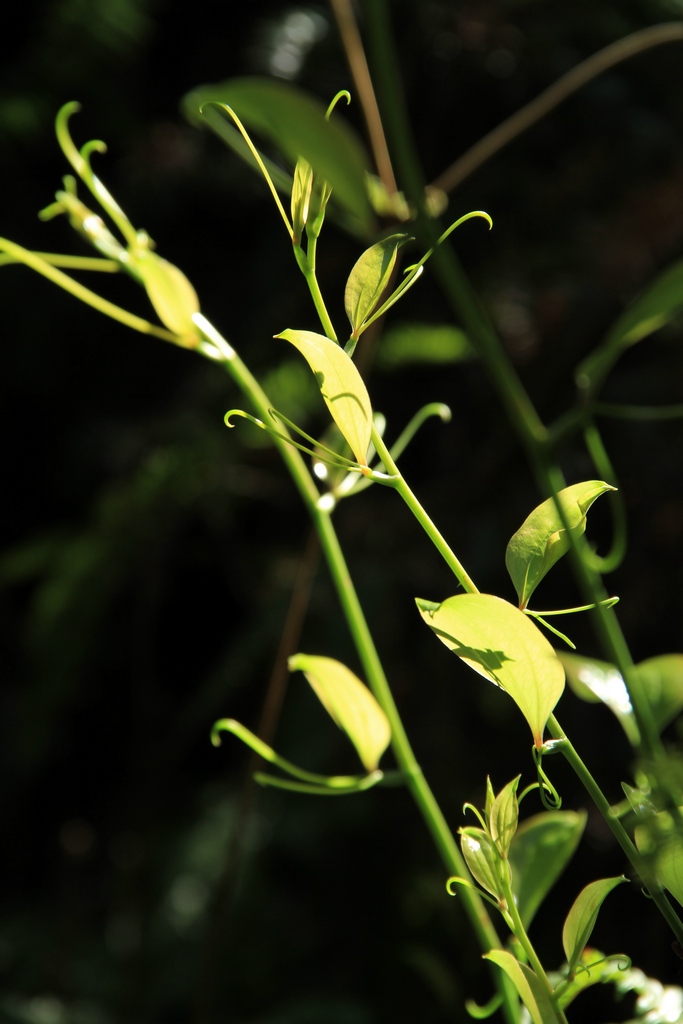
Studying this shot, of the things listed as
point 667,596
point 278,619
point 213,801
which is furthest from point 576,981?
point 213,801

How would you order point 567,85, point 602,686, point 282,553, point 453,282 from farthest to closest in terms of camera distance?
point 282,553, point 567,85, point 602,686, point 453,282

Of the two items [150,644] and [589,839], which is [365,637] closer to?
[589,839]

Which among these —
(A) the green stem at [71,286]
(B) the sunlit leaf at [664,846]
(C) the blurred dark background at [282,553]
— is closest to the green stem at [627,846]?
(B) the sunlit leaf at [664,846]

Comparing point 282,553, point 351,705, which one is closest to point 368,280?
point 351,705

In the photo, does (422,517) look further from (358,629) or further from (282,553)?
(282,553)

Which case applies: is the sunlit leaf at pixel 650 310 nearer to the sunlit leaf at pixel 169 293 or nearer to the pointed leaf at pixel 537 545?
the pointed leaf at pixel 537 545

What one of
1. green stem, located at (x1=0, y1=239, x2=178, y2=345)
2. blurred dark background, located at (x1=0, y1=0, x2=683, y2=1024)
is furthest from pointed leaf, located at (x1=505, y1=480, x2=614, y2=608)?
blurred dark background, located at (x1=0, y1=0, x2=683, y2=1024)
